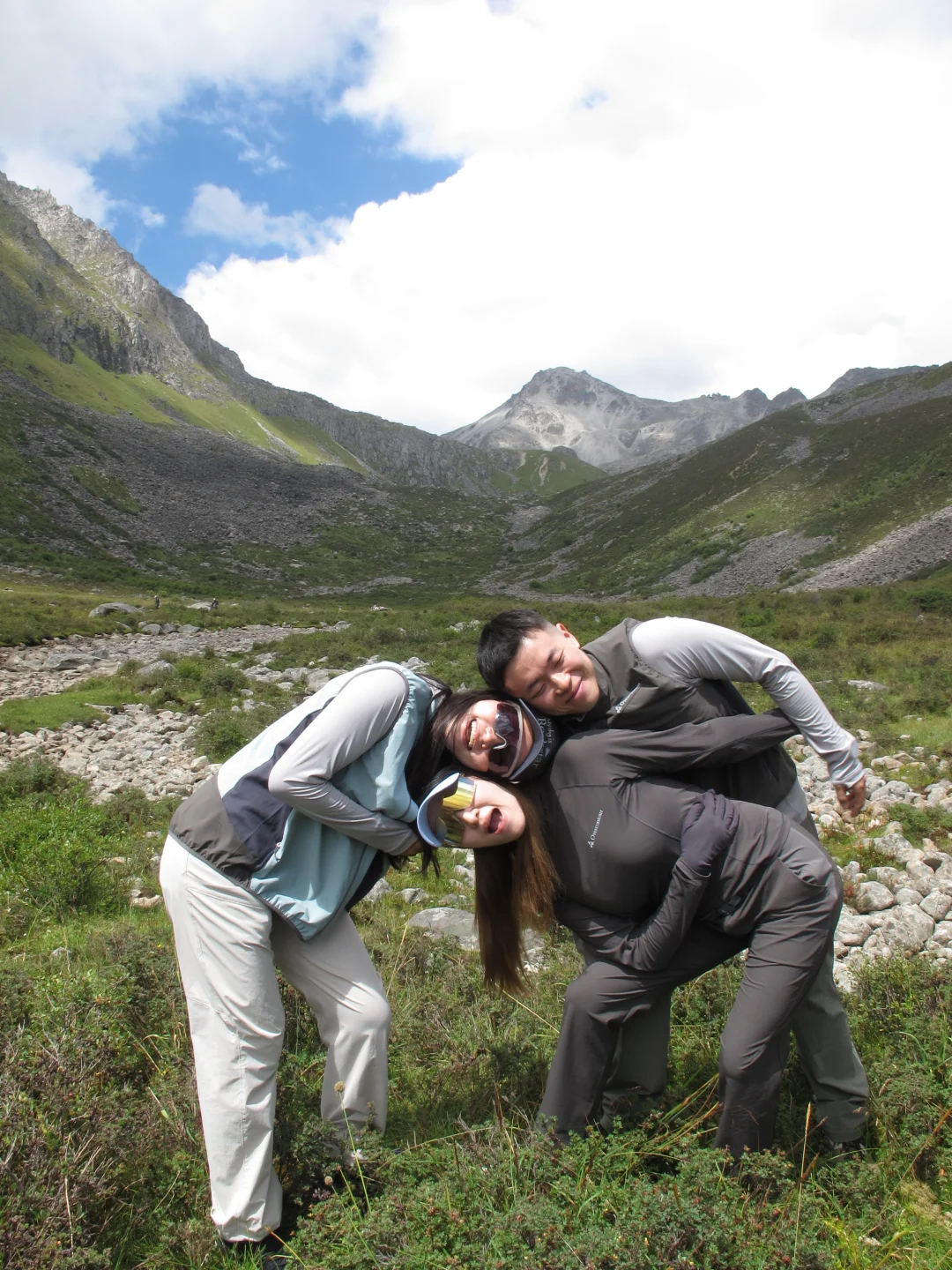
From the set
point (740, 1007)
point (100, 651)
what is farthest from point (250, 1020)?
point (100, 651)

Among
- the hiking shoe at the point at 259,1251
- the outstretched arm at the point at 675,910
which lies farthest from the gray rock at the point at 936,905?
the hiking shoe at the point at 259,1251

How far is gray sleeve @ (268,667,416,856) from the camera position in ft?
8.52

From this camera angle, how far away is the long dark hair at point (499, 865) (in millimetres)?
2779

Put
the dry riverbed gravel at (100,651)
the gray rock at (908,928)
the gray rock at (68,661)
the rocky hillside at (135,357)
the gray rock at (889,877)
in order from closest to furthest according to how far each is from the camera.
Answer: the gray rock at (908,928) → the gray rock at (889,877) → the dry riverbed gravel at (100,651) → the gray rock at (68,661) → the rocky hillside at (135,357)

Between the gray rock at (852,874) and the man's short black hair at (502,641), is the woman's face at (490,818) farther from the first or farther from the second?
the gray rock at (852,874)

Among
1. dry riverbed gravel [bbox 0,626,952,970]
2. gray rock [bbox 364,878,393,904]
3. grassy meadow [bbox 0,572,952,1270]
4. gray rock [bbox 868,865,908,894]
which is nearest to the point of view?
grassy meadow [bbox 0,572,952,1270]

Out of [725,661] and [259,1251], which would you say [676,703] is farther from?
[259,1251]

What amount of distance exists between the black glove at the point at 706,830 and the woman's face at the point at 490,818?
24.3 inches

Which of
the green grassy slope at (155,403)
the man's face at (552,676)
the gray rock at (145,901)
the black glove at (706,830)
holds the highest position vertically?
the green grassy slope at (155,403)

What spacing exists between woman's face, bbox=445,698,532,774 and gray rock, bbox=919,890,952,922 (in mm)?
4533

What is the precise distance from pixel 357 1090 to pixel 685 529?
63.8m

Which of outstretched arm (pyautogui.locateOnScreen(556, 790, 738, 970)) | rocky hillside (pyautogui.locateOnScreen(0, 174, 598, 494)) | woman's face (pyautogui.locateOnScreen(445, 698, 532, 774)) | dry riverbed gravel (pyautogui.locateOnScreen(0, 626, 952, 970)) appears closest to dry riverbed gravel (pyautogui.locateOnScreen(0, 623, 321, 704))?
dry riverbed gravel (pyautogui.locateOnScreen(0, 626, 952, 970))

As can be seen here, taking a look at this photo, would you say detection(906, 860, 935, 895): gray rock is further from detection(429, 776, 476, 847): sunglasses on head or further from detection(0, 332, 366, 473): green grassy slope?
detection(0, 332, 366, 473): green grassy slope

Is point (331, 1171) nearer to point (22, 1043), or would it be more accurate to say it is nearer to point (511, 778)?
point (22, 1043)
